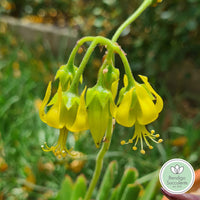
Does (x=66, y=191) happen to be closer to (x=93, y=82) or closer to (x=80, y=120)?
(x=93, y=82)

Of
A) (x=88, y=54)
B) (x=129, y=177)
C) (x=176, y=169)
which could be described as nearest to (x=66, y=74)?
(x=88, y=54)

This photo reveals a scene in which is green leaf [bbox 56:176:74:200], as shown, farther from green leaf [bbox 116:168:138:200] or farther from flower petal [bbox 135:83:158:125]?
flower petal [bbox 135:83:158:125]

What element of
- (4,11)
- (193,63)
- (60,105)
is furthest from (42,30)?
(60,105)

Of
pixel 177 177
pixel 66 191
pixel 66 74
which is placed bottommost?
pixel 66 191

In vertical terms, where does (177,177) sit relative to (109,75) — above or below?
below

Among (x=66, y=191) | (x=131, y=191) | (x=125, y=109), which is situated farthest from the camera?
(x=66, y=191)

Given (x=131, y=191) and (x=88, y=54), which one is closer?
(x=88, y=54)

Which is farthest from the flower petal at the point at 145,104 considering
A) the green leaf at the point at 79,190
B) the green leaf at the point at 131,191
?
the green leaf at the point at 79,190
